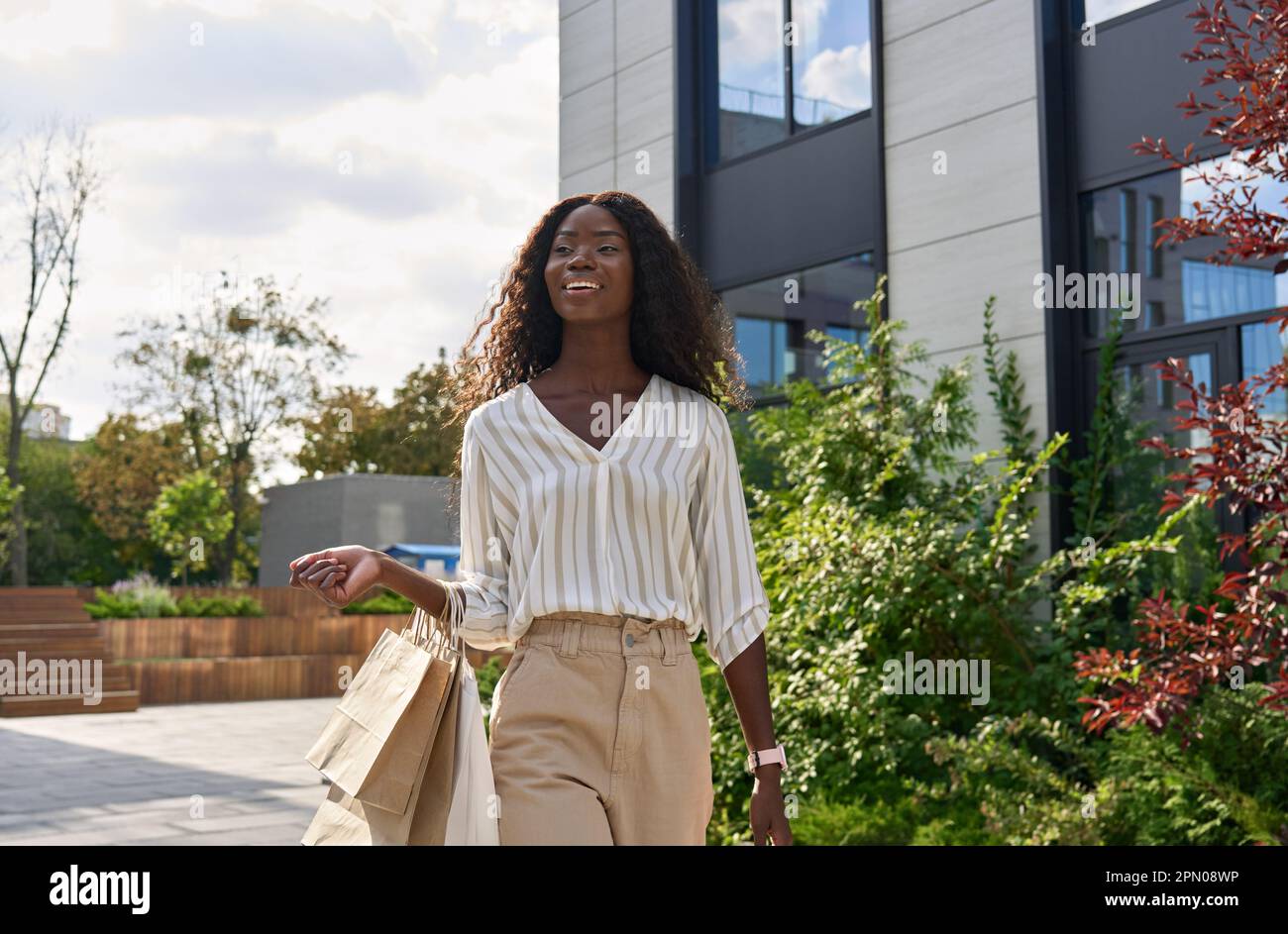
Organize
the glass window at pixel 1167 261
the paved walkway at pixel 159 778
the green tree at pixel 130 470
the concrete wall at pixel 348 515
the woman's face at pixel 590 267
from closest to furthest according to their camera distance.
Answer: the woman's face at pixel 590 267
the glass window at pixel 1167 261
the paved walkway at pixel 159 778
the concrete wall at pixel 348 515
the green tree at pixel 130 470

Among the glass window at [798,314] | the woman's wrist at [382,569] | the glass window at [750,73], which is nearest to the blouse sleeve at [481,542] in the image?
the woman's wrist at [382,569]

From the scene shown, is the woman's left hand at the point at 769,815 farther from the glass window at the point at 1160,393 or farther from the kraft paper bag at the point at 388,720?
the glass window at the point at 1160,393

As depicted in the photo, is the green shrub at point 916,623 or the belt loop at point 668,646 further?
the green shrub at point 916,623

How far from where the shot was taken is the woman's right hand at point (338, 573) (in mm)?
2207

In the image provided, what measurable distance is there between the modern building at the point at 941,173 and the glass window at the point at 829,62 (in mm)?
20

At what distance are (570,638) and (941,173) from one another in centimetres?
736

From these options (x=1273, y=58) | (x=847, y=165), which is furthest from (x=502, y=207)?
(x=1273, y=58)

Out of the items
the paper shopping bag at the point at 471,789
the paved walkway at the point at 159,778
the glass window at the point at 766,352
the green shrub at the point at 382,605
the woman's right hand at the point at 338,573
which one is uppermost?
the glass window at the point at 766,352

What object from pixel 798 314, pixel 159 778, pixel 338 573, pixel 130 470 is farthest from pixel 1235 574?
pixel 130 470

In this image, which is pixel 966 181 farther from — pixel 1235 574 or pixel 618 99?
pixel 1235 574

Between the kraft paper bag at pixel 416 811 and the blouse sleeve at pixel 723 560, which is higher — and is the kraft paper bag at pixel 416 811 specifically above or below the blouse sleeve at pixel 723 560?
below

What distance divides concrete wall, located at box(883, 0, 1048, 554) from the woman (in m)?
5.78

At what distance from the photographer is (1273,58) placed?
4312 mm

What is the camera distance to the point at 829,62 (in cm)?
1037
